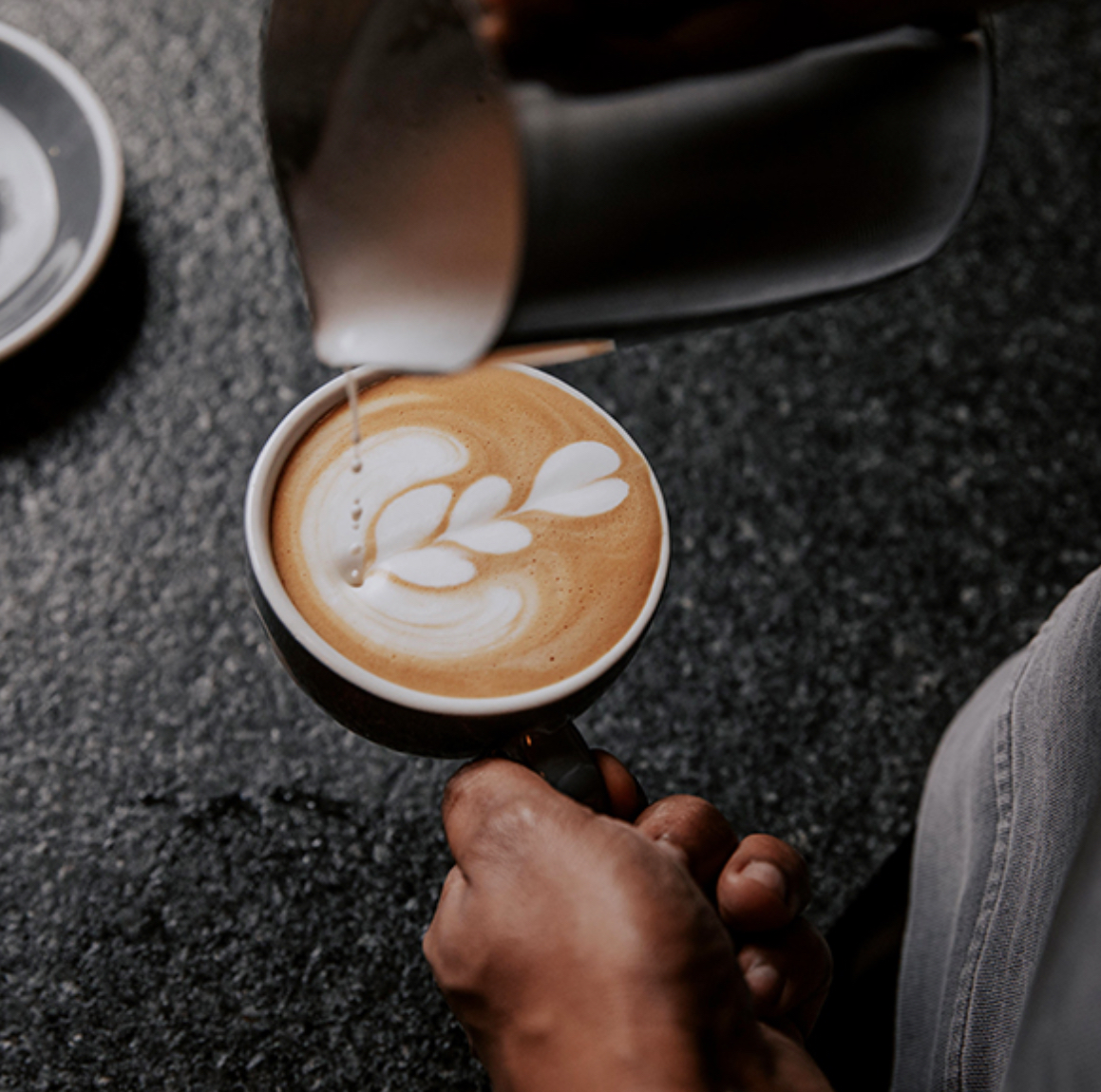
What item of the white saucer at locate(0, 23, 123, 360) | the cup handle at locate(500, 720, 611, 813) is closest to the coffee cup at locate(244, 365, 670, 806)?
the cup handle at locate(500, 720, 611, 813)

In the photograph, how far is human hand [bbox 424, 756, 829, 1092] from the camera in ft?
1.29

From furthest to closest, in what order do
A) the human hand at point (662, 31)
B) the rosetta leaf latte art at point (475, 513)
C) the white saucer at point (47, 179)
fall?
the white saucer at point (47, 179) → the rosetta leaf latte art at point (475, 513) → the human hand at point (662, 31)

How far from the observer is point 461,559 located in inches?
19.7

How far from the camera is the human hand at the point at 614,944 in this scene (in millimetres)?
394

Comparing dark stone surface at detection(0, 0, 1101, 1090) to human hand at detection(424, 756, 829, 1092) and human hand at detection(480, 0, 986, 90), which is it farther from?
human hand at detection(480, 0, 986, 90)

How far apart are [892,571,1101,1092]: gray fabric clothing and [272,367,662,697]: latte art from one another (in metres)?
0.20

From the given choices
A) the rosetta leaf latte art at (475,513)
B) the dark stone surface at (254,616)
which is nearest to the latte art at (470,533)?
the rosetta leaf latte art at (475,513)

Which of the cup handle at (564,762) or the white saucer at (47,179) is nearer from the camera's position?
the cup handle at (564,762)

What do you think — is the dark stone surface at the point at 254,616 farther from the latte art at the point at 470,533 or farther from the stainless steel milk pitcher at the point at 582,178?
the stainless steel milk pitcher at the point at 582,178

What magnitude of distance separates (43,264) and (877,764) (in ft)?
2.09

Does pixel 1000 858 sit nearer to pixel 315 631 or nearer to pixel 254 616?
pixel 315 631

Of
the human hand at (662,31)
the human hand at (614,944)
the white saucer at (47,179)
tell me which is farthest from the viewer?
the white saucer at (47,179)

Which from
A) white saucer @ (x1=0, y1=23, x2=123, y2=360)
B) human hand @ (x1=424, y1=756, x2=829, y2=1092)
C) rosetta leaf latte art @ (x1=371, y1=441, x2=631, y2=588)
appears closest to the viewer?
human hand @ (x1=424, y1=756, x2=829, y2=1092)

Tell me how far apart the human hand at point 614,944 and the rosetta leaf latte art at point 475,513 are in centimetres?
10
